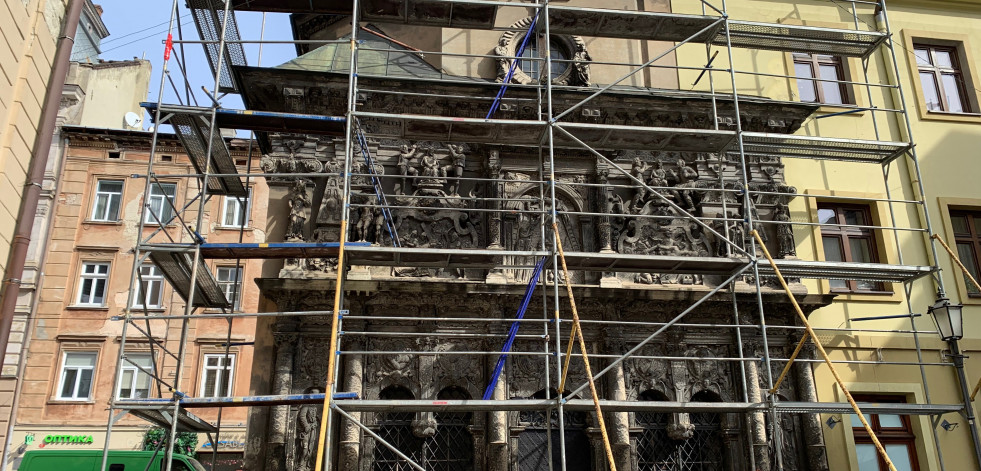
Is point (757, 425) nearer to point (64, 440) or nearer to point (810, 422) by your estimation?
point (810, 422)

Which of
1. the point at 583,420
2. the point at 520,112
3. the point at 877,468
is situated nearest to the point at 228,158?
the point at 520,112

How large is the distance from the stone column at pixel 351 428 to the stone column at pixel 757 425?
610cm

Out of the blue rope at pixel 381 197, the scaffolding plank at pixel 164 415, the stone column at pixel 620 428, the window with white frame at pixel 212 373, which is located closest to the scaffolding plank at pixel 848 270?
the stone column at pixel 620 428

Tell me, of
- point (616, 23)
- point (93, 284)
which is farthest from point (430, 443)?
point (93, 284)

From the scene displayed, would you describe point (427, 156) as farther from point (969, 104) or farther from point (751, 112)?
point (969, 104)

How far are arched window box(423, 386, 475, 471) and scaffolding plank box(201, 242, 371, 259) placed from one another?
421 cm

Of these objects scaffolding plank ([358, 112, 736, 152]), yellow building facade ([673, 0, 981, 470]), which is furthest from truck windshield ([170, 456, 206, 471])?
yellow building facade ([673, 0, 981, 470])

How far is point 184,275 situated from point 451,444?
4.97 m

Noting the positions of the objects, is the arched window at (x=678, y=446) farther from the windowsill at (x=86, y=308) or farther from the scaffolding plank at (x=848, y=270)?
the windowsill at (x=86, y=308)

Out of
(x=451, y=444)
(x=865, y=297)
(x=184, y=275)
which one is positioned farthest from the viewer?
(x=865, y=297)

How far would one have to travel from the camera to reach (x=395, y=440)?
13.0 metres

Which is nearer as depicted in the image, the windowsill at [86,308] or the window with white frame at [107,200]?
the windowsill at [86,308]

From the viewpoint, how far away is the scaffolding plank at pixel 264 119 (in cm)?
1055

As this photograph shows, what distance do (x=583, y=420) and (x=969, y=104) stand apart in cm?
1053
